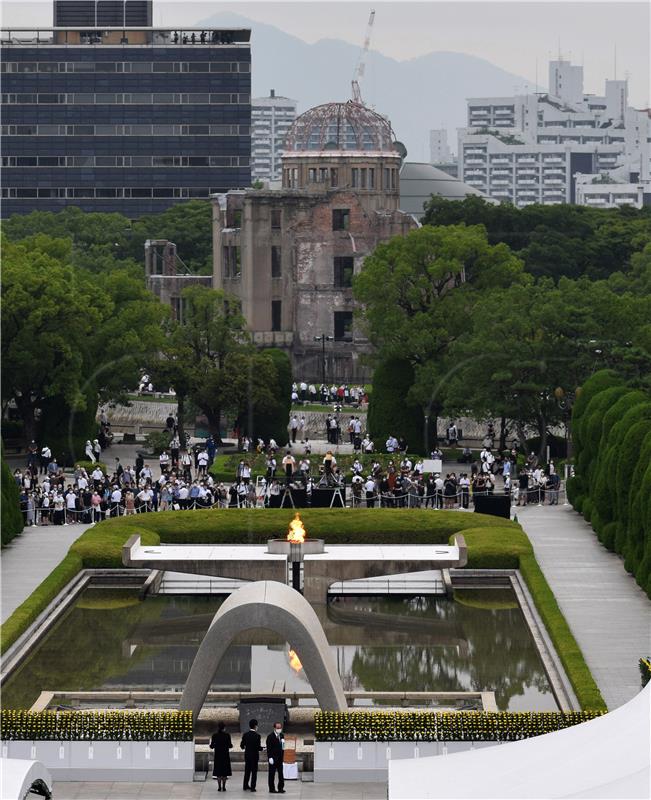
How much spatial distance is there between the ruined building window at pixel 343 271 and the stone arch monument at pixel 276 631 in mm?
69393

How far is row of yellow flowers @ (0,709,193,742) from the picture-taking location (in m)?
35.9

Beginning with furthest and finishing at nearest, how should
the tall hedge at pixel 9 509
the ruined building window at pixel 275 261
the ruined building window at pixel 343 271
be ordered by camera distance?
1. the ruined building window at pixel 343 271
2. the ruined building window at pixel 275 261
3. the tall hedge at pixel 9 509

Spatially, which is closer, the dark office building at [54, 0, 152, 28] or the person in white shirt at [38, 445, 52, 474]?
the person in white shirt at [38, 445, 52, 474]

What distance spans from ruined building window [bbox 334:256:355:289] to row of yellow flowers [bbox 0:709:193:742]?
7135 centimetres

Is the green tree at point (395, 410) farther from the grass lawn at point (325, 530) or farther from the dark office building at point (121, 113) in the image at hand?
the dark office building at point (121, 113)

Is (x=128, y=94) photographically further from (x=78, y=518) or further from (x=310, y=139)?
(x=78, y=518)

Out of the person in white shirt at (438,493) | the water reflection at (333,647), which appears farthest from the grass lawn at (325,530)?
the person in white shirt at (438,493)

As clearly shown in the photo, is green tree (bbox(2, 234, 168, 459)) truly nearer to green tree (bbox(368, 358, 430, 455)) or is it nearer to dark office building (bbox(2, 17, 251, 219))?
green tree (bbox(368, 358, 430, 455))

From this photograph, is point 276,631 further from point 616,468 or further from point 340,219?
point 340,219

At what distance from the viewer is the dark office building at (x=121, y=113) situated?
A: 188 meters

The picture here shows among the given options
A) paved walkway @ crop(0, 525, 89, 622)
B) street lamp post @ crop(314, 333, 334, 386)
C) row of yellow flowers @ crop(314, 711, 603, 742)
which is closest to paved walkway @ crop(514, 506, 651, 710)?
row of yellow flowers @ crop(314, 711, 603, 742)

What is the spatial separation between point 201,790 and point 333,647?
13.0m

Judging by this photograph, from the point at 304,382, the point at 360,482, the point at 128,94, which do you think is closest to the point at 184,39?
the point at 128,94

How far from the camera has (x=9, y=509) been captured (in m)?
56.9
